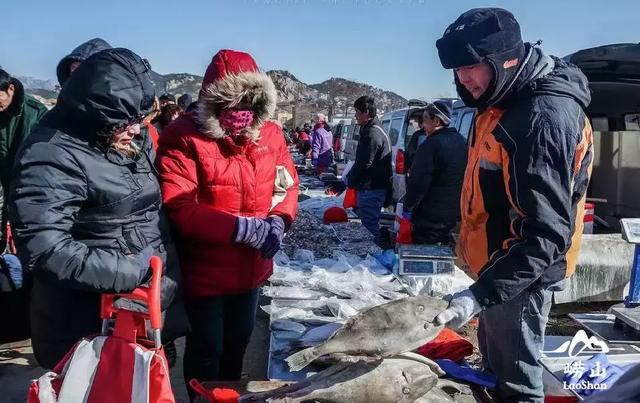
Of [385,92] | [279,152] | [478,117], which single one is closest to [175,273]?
[279,152]

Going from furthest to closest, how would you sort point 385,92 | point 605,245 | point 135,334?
point 385,92 < point 605,245 < point 135,334

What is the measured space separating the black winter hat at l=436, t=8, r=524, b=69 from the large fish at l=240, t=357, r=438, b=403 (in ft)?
4.05

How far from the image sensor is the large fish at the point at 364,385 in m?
2.24

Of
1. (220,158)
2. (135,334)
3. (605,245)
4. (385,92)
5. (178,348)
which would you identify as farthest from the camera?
(385,92)

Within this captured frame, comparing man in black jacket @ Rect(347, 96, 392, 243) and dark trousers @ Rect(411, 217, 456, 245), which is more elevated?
man in black jacket @ Rect(347, 96, 392, 243)

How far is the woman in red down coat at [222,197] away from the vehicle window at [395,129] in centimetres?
817

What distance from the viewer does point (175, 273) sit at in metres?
2.43

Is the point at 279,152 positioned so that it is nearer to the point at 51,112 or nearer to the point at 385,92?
the point at 51,112

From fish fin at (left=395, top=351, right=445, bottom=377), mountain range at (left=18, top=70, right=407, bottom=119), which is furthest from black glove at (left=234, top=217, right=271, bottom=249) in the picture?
mountain range at (left=18, top=70, right=407, bottom=119)

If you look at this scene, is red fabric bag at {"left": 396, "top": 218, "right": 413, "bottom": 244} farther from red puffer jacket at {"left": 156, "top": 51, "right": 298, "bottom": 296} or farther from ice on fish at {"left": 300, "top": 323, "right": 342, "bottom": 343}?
red puffer jacket at {"left": 156, "top": 51, "right": 298, "bottom": 296}

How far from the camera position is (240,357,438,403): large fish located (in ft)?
7.34

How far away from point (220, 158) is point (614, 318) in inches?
100

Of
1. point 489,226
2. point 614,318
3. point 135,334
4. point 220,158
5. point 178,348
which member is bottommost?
point 178,348

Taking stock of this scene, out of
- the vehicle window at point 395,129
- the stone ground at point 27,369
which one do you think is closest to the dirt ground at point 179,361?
the stone ground at point 27,369
